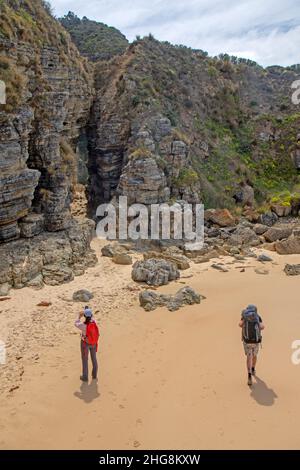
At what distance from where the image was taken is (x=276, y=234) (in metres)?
24.5

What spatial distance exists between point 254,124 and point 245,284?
24241 millimetres

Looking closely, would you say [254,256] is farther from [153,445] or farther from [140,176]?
[153,445]

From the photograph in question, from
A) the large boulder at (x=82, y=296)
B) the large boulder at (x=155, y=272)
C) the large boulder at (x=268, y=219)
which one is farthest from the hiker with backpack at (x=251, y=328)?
the large boulder at (x=268, y=219)

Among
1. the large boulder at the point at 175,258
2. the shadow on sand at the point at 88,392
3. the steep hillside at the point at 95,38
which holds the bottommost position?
the shadow on sand at the point at 88,392

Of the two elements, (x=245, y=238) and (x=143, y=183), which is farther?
(x=143, y=183)

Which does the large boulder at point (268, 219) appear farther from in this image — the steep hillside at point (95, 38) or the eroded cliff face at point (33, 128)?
the steep hillside at point (95, 38)

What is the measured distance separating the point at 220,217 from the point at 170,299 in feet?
41.5

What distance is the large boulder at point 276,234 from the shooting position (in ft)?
80.3

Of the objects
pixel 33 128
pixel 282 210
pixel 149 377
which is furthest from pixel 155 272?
pixel 282 210

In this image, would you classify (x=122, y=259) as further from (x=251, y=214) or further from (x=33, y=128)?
(x=251, y=214)

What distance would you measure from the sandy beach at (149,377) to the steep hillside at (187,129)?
11901mm

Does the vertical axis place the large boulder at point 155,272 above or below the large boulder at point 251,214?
below

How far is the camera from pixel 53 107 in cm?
2136
